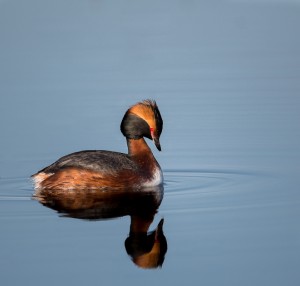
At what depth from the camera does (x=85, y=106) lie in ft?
51.9

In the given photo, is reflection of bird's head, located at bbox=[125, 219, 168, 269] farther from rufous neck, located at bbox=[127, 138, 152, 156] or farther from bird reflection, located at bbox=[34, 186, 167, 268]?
rufous neck, located at bbox=[127, 138, 152, 156]

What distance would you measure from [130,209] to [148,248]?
4.91 feet

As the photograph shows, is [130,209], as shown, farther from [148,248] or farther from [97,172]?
[148,248]

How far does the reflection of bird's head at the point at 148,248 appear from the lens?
941 centimetres

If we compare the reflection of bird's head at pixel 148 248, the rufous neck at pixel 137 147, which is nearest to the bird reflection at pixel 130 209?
the reflection of bird's head at pixel 148 248

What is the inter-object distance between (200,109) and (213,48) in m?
4.37

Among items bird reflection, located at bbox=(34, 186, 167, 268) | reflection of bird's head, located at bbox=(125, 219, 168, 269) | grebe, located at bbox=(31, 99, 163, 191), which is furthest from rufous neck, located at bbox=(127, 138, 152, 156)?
reflection of bird's head, located at bbox=(125, 219, 168, 269)

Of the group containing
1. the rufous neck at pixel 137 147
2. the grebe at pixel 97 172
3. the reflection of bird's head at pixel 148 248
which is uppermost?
the rufous neck at pixel 137 147

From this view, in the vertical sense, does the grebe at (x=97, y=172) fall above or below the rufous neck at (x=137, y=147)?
below

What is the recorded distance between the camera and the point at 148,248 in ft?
32.4

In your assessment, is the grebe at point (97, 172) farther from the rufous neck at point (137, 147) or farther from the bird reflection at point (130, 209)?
the rufous neck at point (137, 147)

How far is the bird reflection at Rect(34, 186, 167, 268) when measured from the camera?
382 inches

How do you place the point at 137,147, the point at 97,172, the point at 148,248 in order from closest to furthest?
the point at 148,248
the point at 97,172
the point at 137,147

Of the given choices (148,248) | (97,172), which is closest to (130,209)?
(97,172)
